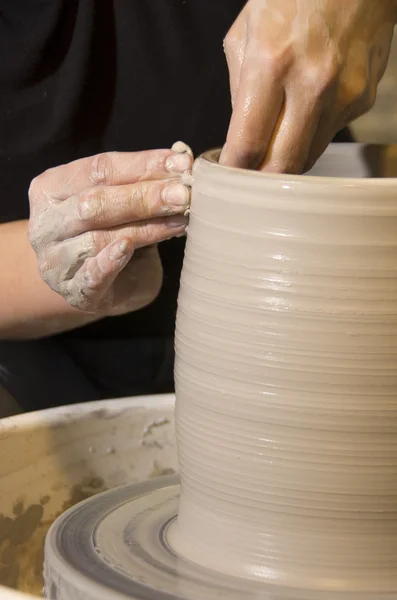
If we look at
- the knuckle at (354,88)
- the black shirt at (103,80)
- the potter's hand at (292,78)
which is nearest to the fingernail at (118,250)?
the potter's hand at (292,78)

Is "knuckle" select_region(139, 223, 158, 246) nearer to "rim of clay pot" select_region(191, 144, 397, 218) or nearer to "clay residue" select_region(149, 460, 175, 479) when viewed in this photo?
"rim of clay pot" select_region(191, 144, 397, 218)

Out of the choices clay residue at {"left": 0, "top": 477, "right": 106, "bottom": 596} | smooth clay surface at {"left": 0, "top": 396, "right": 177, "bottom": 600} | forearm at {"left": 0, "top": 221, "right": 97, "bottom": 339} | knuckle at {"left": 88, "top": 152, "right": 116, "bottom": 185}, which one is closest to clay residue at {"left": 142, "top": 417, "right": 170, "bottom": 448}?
smooth clay surface at {"left": 0, "top": 396, "right": 177, "bottom": 600}

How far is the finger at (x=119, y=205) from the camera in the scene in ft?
2.92

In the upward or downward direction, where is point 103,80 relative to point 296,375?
upward

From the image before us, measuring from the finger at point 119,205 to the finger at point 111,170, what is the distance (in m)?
0.02

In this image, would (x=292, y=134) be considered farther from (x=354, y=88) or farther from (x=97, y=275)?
(x=97, y=275)

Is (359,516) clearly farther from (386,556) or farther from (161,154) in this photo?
(161,154)

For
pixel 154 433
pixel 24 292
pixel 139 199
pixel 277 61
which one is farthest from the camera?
pixel 24 292

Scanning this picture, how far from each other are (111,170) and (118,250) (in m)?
0.10

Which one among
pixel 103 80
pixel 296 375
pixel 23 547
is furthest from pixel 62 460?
pixel 103 80

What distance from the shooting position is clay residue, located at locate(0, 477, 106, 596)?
1075mm

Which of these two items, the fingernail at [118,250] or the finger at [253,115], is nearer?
the finger at [253,115]

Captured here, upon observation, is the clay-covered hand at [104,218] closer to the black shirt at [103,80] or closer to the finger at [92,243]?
the finger at [92,243]

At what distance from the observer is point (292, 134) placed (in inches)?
33.2
